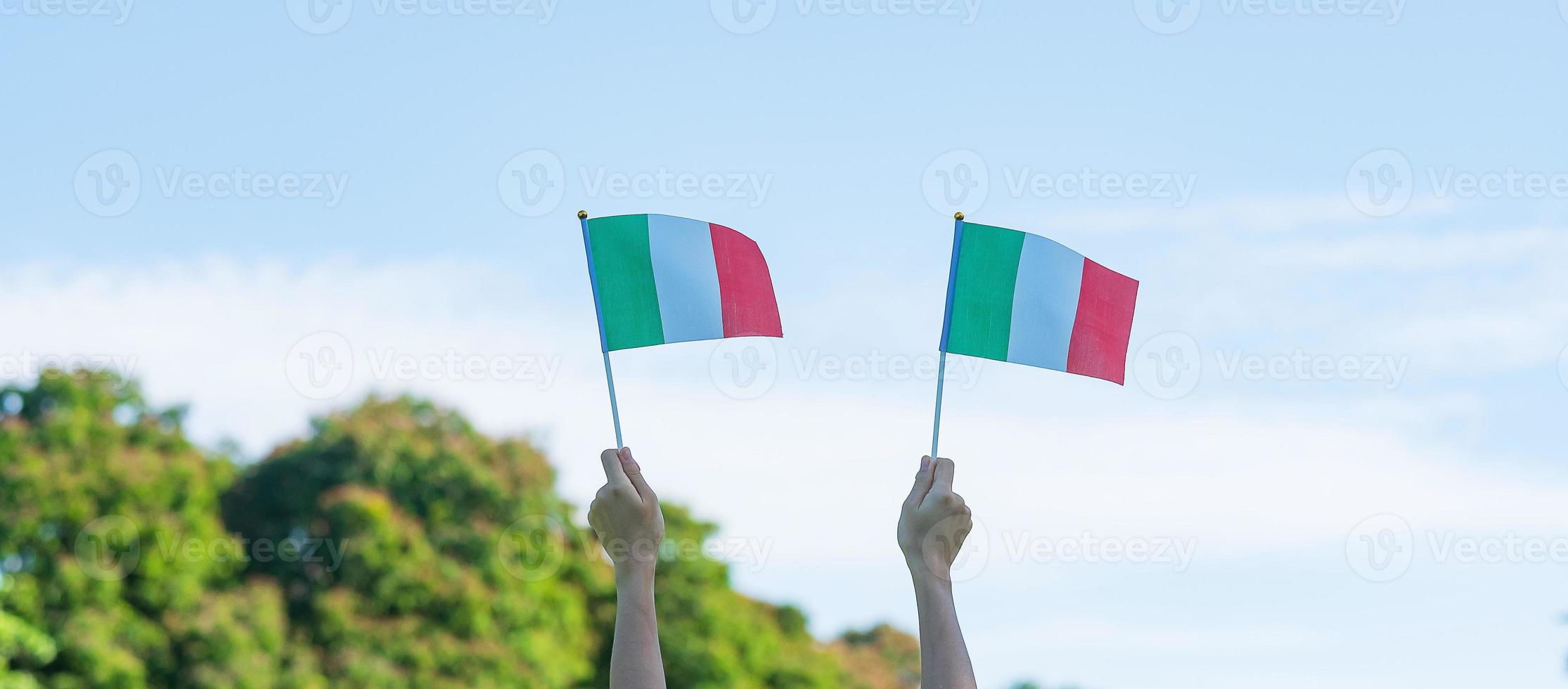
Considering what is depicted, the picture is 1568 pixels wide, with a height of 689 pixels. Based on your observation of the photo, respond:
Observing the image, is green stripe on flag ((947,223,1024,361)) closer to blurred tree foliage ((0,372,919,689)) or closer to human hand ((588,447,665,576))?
human hand ((588,447,665,576))

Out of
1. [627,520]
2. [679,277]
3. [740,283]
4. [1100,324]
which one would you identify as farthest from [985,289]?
[627,520]

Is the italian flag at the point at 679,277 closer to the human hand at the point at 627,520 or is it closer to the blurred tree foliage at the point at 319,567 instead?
the human hand at the point at 627,520

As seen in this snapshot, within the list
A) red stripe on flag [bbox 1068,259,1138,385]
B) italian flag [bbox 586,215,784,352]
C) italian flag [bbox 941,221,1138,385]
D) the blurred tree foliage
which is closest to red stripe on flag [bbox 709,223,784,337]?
italian flag [bbox 586,215,784,352]

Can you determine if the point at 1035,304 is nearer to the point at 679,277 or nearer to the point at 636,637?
the point at 679,277

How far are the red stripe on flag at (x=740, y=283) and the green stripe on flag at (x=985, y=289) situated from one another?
1.84ft

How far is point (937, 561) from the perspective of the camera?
293 centimetres

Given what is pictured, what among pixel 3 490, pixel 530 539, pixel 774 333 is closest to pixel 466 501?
pixel 530 539

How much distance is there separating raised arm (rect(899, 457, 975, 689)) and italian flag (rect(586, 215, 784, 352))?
142 centimetres

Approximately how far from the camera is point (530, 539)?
21.2m

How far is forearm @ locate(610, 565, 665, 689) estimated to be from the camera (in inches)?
106

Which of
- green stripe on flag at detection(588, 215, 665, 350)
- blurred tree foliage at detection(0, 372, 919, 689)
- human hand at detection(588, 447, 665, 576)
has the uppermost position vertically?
green stripe on flag at detection(588, 215, 665, 350)

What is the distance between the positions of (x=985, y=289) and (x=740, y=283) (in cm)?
70

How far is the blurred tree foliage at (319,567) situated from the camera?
19.0m

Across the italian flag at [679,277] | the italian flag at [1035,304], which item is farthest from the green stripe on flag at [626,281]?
the italian flag at [1035,304]
